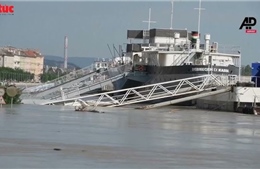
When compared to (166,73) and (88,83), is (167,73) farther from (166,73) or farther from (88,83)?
(88,83)

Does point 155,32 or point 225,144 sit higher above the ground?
point 155,32

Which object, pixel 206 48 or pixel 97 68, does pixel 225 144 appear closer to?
pixel 206 48

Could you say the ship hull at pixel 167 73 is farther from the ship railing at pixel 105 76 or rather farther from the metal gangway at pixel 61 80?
the metal gangway at pixel 61 80

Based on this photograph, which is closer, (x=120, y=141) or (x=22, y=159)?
(x=22, y=159)

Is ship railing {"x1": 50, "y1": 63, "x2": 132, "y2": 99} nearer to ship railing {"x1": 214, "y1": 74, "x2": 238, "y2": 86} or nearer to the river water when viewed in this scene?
ship railing {"x1": 214, "y1": 74, "x2": 238, "y2": 86}

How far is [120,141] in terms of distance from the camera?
647 inches

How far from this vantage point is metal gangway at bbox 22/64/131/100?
55375mm

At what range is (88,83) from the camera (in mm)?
62156

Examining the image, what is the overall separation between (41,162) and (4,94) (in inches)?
914

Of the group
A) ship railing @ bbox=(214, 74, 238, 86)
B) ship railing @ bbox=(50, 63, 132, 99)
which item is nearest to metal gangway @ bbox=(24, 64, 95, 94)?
ship railing @ bbox=(50, 63, 132, 99)

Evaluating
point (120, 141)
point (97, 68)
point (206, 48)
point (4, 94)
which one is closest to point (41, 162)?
point (120, 141)

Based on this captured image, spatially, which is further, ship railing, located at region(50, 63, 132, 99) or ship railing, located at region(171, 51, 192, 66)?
ship railing, located at region(50, 63, 132, 99)

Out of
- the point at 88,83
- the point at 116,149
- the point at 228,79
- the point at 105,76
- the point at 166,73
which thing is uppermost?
the point at 166,73

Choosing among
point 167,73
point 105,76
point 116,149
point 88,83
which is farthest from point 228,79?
point 116,149
